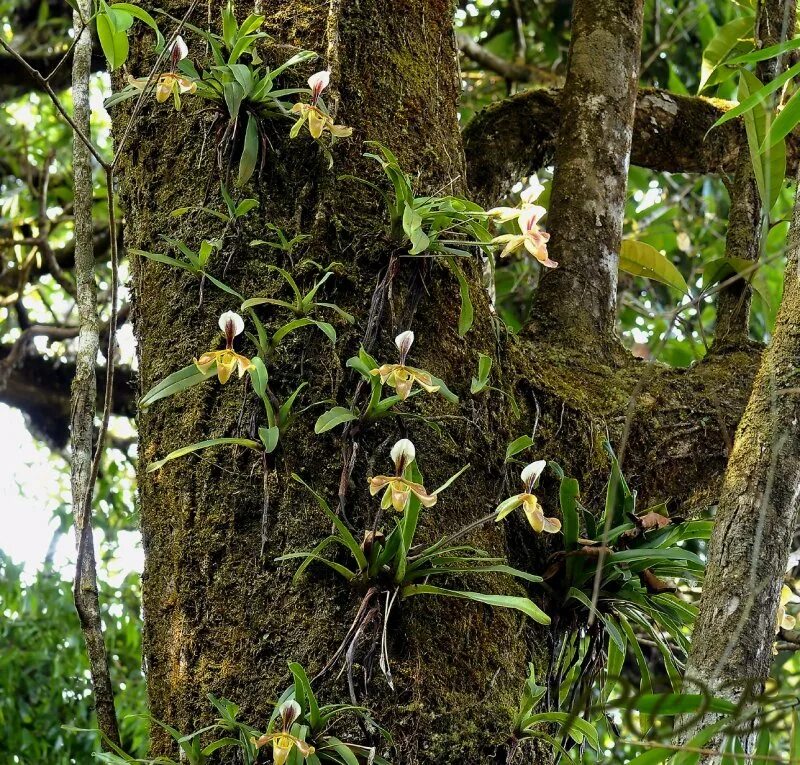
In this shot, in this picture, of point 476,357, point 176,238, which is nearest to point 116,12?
point 176,238

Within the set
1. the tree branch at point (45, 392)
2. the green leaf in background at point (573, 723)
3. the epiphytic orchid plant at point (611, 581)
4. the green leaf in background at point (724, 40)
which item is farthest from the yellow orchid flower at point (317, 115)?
the tree branch at point (45, 392)

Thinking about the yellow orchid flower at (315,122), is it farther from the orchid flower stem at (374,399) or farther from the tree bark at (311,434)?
the orchid flower stem at (374,399)

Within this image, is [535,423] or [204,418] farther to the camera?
[535,423]

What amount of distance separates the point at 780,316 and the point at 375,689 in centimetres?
68

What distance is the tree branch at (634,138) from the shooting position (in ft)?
7.34

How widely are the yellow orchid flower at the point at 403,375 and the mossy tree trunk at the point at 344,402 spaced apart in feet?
0.35

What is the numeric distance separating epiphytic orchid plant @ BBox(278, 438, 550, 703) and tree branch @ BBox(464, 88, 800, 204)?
117 centimetres

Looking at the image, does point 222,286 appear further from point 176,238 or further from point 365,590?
point 365,590

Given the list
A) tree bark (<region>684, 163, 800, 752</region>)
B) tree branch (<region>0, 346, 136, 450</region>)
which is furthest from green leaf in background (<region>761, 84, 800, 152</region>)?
tree branch (<region>0, 346, 136, 450</region>)

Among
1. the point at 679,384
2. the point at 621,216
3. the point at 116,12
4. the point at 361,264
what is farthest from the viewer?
the point at 621,216

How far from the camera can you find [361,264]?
142cm

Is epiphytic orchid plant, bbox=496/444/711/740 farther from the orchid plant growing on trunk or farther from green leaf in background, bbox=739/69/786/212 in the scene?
the orchid plant growing on trunk

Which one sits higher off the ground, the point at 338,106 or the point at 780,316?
the point at 338,106

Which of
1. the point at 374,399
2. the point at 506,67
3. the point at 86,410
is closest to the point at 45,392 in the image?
the point at 506,67
